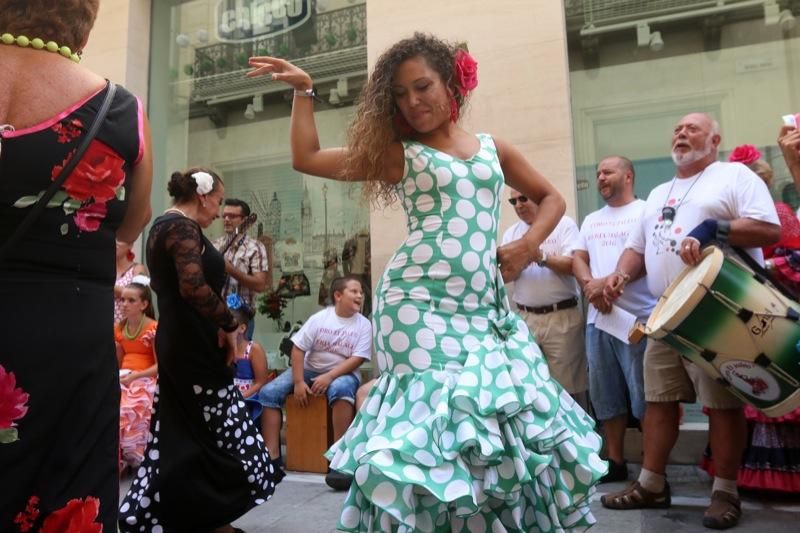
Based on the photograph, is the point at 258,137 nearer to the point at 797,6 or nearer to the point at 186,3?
the point at 186,3

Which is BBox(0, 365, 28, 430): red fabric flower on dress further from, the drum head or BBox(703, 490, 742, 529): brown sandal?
BBox(703, 490, 742, 529): brown sandal

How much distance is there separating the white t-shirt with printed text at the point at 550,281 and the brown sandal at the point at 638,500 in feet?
4.61

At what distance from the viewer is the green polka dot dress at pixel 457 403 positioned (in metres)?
1.73

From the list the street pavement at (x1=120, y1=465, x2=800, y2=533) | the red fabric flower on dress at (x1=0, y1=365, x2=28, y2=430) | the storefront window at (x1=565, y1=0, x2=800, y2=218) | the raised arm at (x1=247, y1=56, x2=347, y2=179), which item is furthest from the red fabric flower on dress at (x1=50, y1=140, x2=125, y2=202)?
the storefront window at (x1=565, y1=0, x2=800, y2=218)

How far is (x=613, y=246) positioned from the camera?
4.27 meters

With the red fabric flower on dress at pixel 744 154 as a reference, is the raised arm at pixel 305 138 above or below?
below

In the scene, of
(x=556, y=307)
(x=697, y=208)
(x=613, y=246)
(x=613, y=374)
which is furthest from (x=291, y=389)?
(x=697, y=208)

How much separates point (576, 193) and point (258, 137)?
3.96 m

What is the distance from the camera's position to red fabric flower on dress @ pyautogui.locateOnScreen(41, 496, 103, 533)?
4.73ft

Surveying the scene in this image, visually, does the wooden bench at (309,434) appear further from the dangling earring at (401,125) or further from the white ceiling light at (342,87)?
the white ceiling light at (342,87)

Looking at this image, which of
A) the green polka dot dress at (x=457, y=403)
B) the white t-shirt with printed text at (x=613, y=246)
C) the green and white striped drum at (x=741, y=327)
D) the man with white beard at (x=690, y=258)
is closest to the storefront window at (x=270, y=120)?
the white t-shirt with printed text at (x=613, y=246)

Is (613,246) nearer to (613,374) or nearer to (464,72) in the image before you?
(613,374)

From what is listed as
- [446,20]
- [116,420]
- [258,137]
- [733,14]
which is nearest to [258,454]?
[116,420]

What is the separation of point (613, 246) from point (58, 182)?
3.57 metres
